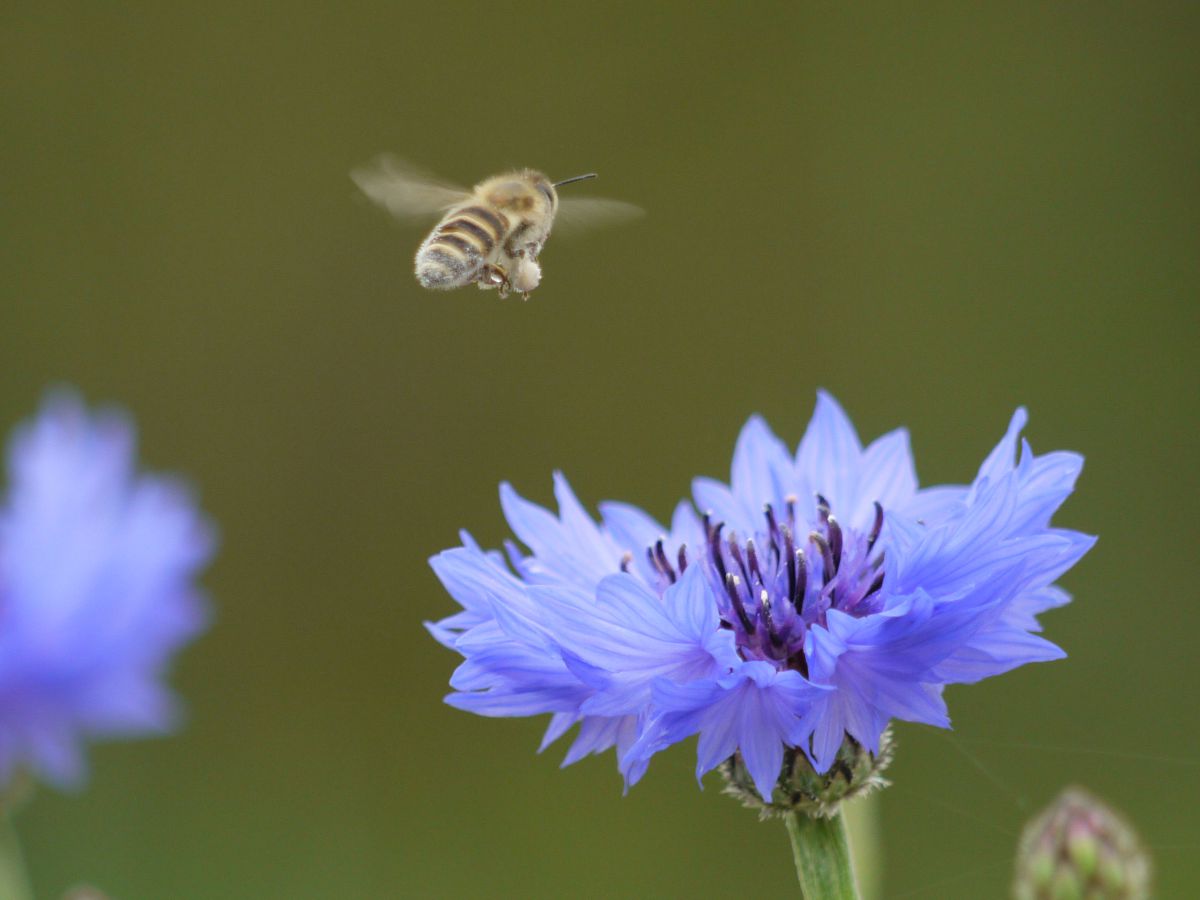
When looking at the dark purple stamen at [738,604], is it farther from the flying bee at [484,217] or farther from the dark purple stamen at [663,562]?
the flying bee at [484,217]

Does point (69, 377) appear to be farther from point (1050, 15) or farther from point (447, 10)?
point (1050, 15)

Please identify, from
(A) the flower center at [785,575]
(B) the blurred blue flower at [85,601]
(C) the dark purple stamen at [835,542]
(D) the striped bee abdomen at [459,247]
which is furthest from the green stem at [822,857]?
(B) the blurred blue flower at [85,601]

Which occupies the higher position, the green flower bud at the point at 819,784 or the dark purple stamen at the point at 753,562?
the dark purple stamen at the point at 753,562

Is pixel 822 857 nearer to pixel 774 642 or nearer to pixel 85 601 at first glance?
pixel 774 642

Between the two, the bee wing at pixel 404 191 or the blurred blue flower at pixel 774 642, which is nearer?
the blurred blue flower at pixel 774 642

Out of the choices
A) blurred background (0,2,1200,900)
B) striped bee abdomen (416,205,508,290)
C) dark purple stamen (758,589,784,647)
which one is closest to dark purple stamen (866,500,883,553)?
dark purple stamen (758,589,784,647)

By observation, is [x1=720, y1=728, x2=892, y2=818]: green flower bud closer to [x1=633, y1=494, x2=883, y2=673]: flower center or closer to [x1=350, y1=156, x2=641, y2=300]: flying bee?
[x1=633, y1=494, x2=883, y2=673]: flower center
